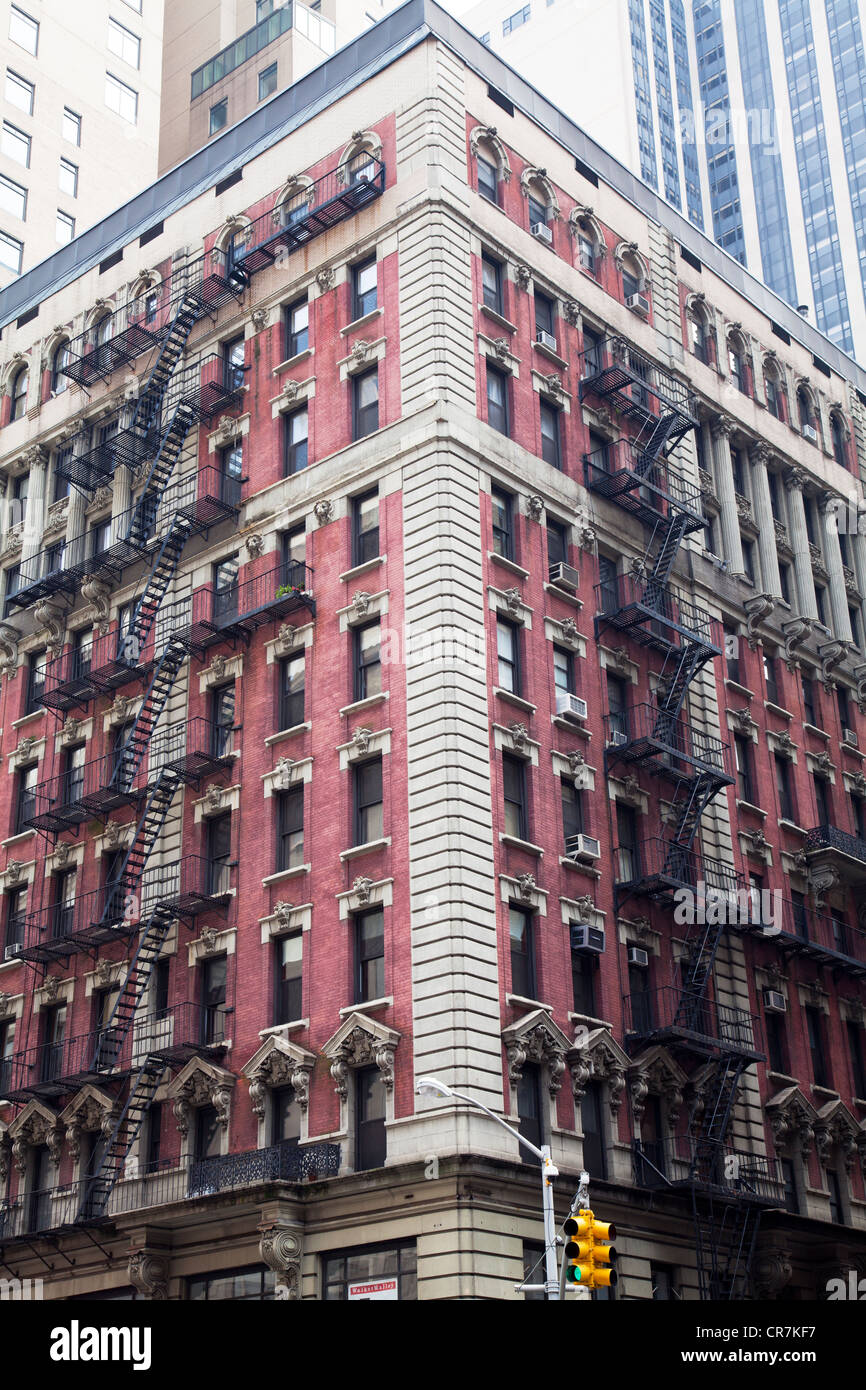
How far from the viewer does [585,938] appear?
38125 millimetres

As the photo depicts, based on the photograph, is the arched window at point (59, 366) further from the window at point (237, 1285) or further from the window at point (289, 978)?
the window at point (237, 1285)

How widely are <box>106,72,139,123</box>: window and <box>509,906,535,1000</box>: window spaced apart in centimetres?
5835

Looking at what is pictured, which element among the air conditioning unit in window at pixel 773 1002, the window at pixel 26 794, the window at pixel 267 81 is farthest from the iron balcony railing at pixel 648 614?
the window at pixel 267 81

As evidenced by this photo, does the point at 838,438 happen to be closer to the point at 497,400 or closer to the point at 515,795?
the point at 497,400

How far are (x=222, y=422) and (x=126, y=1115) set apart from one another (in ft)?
66.7

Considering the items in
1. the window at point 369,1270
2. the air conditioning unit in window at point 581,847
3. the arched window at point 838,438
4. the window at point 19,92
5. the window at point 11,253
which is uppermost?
the window at point 19,92

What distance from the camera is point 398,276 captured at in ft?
144

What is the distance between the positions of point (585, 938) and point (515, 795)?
3.85 metres

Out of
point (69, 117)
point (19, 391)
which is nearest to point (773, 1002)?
point (19, 391)

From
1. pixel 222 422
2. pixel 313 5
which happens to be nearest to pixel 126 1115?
pixel 222 422

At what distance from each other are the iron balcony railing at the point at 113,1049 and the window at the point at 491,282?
21143mm

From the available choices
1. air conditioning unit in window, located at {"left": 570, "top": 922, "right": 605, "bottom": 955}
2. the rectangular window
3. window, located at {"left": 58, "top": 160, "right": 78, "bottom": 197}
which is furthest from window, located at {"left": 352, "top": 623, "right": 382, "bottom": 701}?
window, located at {"left": 58, "top": 160, "right": 78, "bottom": 197}

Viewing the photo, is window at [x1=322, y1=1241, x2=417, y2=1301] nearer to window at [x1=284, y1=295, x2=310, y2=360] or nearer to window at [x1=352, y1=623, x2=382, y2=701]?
window at [x1=352, y1=623, x2=382, y2=701]

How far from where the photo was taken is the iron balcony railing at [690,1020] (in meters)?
39.3
